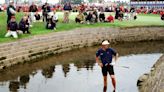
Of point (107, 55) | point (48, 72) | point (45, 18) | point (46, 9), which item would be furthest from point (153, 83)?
point (45, 18)

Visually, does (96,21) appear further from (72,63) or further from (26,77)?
(26,77)

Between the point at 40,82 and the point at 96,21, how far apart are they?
24.5 m

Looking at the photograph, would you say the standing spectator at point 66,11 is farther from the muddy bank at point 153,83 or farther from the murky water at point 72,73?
the muddy bank at point 153,83

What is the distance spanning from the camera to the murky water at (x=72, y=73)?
21.2 meters

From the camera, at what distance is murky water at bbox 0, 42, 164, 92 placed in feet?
69.6

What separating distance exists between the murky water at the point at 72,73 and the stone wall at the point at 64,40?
34.2 inches

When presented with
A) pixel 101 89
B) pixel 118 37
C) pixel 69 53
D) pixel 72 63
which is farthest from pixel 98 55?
pixel 118 37

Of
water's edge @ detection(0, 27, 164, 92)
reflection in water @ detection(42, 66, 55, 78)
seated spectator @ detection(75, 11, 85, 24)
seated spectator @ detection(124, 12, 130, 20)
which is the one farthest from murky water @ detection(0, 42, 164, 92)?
seated spectator @ detection(124, 12, 130, 20)

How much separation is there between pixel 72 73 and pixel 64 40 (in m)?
11.4

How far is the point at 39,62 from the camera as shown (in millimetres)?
29906

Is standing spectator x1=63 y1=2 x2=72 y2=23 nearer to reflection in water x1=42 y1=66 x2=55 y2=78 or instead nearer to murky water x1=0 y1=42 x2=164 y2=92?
murky water x1=0 y1=42 x2=164 y2=92

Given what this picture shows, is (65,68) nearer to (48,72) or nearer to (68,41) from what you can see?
(48,72)

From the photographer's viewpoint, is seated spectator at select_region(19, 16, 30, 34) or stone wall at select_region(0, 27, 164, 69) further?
seated spectator at select_region(19, 16, 30, 34)

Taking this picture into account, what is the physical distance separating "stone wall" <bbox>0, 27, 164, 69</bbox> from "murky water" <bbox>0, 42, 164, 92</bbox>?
869mm
